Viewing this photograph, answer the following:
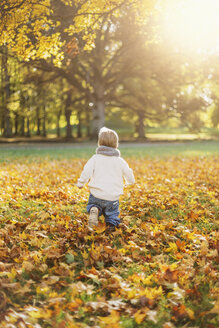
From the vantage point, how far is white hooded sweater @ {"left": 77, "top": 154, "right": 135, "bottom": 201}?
4273 mm

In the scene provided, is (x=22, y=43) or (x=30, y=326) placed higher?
(x=22, y=43)

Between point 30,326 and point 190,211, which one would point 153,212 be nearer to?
point 190,211

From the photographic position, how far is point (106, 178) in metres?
4.31

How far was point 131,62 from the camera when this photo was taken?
2275cm

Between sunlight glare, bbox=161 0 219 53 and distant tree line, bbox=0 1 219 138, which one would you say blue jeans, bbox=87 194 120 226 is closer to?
sunlight glare, bbox=161 0 219 53

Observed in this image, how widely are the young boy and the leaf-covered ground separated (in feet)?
0.89

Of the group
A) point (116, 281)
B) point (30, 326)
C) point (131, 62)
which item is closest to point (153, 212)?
point (116, 281)

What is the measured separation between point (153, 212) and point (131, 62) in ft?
63.4

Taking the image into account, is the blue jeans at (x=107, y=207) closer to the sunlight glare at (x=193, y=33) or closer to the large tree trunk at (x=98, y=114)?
the sunlight glare at (x=193, y=33)

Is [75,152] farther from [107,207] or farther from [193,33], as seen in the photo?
[107,207]

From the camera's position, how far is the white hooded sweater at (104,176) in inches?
168

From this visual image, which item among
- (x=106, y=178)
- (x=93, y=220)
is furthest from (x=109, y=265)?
(x=106, y=178)

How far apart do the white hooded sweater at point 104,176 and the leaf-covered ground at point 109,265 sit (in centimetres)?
46

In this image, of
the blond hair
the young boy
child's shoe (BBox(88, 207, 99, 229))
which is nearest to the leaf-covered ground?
child's shoe (BBox(88, 207, 99, 229))
